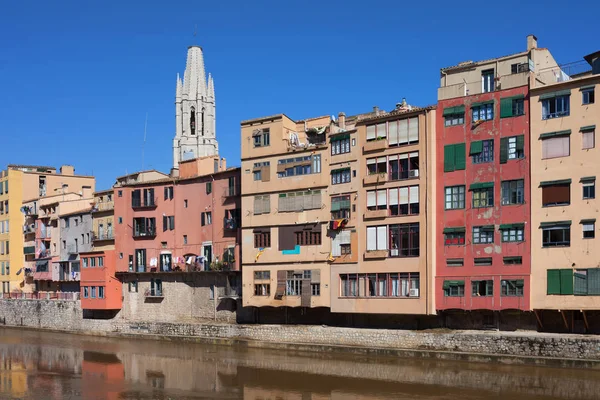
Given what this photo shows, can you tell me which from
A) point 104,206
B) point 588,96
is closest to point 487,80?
point 588,96

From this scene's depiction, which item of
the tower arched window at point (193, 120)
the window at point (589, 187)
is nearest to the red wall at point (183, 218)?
the window at point (589, 187)

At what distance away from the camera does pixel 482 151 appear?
4134 centimetres

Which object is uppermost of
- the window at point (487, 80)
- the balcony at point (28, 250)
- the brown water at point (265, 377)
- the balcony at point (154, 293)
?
the window at point (487, 80)

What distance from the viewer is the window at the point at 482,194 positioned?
40969 millimetres

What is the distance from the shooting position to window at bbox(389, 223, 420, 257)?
43094 millimetres

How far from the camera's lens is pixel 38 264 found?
74.6m

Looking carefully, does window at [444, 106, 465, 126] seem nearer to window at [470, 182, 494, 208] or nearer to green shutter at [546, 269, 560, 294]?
window at [470, 182, 494, 208]

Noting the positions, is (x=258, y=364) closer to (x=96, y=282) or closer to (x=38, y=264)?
(x=96, y=282)

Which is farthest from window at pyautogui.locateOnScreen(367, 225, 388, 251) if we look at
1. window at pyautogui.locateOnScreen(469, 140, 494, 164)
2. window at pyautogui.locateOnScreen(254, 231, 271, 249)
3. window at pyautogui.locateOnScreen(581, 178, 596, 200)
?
window at pyautogui.locateOnScreen(581, 178, 596, 200)

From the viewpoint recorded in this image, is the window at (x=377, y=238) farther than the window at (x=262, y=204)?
No

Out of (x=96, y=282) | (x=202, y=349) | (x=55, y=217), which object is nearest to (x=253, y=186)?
(x=202, y=349)

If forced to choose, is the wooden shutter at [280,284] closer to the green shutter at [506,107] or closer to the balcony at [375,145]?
the balcony at [375,145]

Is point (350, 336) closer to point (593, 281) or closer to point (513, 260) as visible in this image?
point (513, 260)

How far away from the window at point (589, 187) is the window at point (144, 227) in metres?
36.8
